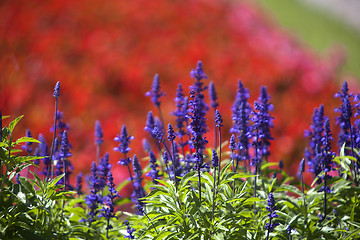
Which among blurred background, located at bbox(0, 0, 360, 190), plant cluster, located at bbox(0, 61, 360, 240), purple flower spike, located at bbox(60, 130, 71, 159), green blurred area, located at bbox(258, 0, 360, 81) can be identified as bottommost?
plant cluster, located at bbox(0, 61, 360, 240)

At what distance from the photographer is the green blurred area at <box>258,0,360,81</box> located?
12.2m

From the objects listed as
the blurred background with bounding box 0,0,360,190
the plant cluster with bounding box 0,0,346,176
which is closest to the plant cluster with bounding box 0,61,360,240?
the blurred background with bounding box 0,0,360,190

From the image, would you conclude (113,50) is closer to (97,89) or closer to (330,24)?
(97,89)

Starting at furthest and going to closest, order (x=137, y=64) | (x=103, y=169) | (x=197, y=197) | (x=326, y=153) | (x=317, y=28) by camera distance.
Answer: (x=317, y=28) → (x=137, y=64) → (x=103, y=169) → (x=326, y=153) → (x=197, y=197)

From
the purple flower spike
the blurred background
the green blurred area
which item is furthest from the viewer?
the green blurred area

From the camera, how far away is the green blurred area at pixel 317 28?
12.2 m

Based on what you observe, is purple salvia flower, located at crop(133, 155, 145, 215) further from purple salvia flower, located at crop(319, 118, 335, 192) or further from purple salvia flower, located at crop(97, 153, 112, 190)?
purple salvia flower, located at crop(319, 118, 335, 192)

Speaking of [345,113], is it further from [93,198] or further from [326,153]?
[93,198]

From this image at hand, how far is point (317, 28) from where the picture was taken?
44.0 feet

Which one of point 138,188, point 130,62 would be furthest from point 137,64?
point 138,188

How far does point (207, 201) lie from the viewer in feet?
8.14

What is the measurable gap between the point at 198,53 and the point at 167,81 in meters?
1.16

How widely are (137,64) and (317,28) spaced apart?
799cm

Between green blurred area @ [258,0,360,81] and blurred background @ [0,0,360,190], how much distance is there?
0.67 metres
